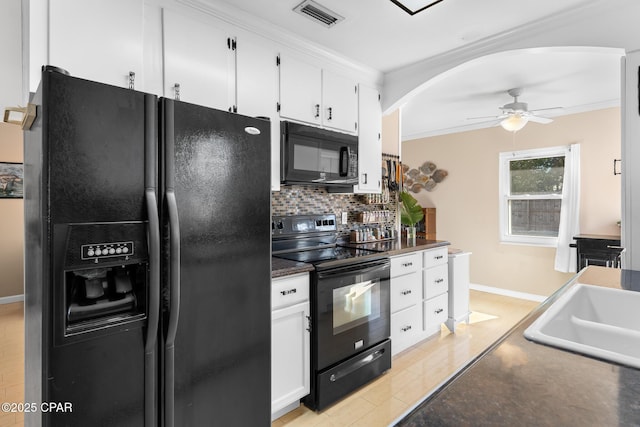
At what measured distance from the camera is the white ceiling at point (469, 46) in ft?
6.91

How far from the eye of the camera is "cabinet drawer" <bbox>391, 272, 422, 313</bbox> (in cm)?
268

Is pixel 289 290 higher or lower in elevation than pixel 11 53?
lower

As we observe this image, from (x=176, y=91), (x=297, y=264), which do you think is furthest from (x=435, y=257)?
(x=176, y=91)

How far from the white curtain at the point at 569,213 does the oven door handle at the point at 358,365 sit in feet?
10.4

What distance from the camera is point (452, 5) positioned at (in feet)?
6.77

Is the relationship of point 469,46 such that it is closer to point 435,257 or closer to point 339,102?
point 339,102

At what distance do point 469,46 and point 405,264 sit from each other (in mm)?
1792

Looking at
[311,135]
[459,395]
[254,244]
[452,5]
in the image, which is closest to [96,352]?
[254,244]

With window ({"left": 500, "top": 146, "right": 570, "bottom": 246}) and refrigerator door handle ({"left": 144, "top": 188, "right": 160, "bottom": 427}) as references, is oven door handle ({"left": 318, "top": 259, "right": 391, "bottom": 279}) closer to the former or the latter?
refrigerator door handle ({"left": 144, "top": 188, "right": 160, "bottom": 427})

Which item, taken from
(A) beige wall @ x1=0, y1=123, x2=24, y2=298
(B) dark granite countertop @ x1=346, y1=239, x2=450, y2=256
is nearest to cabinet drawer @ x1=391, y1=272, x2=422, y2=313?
(B) dark granite countertop @ x1=346, y1=239, x2=450, y2=256

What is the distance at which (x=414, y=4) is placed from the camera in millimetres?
2014

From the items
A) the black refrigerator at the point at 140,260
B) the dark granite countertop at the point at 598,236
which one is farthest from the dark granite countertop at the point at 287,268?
the dark granite countertop at the point at 598,236

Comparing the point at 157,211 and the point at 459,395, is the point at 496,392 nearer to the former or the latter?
the point at 459,395

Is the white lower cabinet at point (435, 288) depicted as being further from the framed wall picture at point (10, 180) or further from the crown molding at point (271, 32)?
the framed wall picture at point (10, 180)
